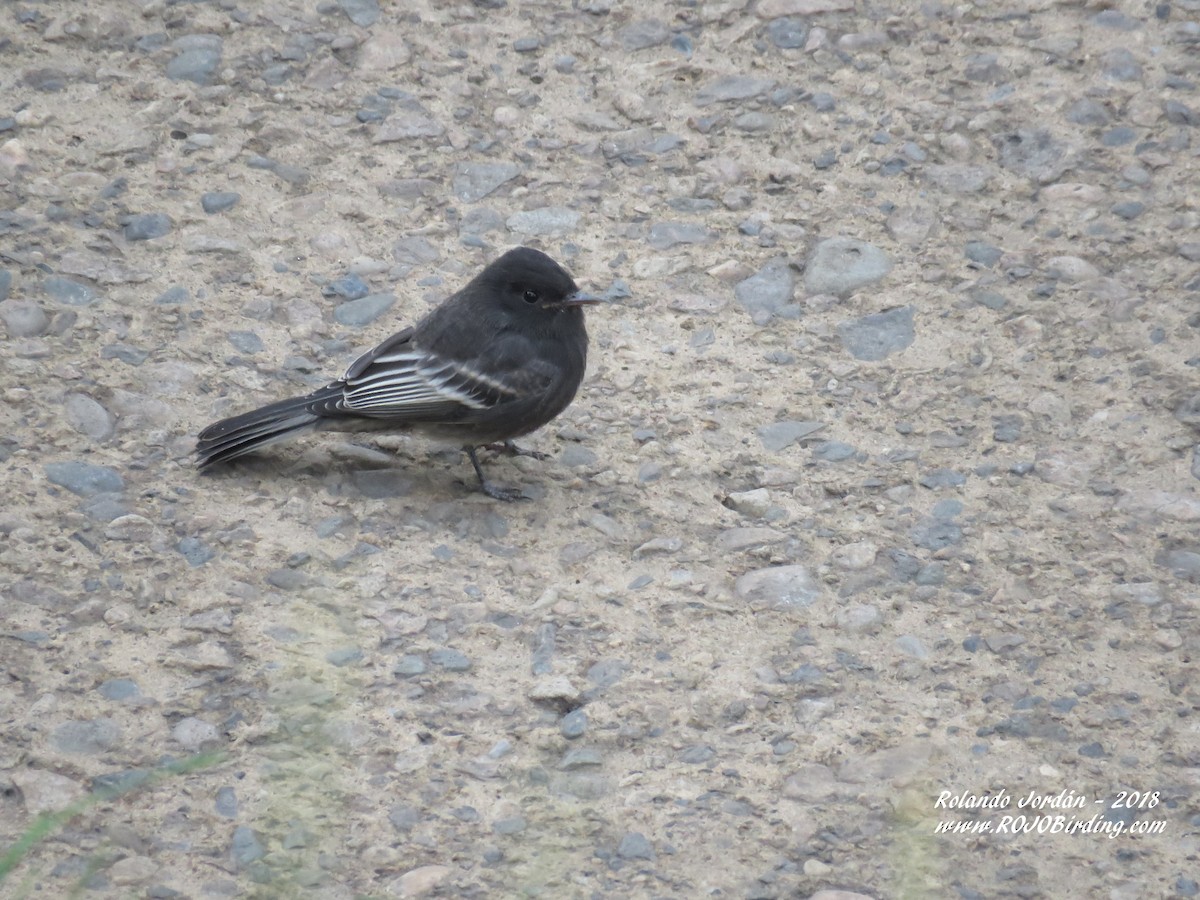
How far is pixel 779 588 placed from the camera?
515 centimetres

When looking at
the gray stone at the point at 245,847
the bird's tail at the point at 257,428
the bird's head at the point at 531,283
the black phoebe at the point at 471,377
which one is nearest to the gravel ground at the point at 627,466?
the gray stone at the point at 245,847

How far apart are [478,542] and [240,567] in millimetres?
871

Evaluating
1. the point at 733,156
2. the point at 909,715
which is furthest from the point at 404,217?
the point at 909,715

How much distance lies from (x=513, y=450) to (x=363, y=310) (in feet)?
3.28

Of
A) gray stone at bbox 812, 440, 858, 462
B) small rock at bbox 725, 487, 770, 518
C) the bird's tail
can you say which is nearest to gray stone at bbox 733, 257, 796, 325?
gray stone at bbox 812, 440, 858, 462

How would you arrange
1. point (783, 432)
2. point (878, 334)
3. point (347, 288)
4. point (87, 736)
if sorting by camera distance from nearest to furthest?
1. point (87, 736)
2. point (783, 432)
3. point (878, 334)
4. point (347, 288)

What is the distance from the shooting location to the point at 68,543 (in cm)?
509

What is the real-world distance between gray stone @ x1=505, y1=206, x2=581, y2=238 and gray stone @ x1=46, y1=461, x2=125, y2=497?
2.33 meters

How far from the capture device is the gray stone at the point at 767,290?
257 inches

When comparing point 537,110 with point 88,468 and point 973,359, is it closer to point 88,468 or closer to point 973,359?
point 973,359

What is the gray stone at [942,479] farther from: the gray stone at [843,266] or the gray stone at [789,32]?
the gray stone at [789,32]

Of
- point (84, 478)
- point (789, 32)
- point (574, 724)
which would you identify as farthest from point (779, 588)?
point (789, 32)

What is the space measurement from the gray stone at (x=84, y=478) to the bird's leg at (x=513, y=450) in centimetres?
146

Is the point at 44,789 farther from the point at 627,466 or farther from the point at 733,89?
Result: the point at 733,89
